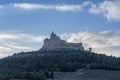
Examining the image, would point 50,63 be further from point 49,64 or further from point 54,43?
point 54,43

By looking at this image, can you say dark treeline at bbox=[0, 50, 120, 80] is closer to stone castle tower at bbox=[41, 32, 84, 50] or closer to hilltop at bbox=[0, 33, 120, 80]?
hilltop at bbox=[0, 33, 120, 80]

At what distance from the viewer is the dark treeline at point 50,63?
358 ft

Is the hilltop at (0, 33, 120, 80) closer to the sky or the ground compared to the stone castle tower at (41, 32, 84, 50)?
closer to the ground

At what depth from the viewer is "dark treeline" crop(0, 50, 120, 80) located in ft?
358

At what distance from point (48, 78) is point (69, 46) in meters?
57.3

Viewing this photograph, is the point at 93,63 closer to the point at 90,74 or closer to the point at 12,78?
the point at 90,74

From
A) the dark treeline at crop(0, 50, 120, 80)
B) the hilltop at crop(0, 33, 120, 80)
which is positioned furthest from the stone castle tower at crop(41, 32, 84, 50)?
the dark treeline at crop(0, 50, 120, 80)

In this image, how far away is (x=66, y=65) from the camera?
4614 inches

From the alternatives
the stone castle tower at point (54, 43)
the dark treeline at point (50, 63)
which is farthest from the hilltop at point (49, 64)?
the stone castle tower at point (54, 43)

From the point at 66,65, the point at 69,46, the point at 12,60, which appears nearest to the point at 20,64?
the point at 12,60

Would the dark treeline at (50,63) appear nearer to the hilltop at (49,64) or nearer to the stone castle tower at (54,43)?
the hilltop at (49,64)

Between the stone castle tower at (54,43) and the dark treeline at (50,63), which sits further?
the stone castle tower at (54,43)

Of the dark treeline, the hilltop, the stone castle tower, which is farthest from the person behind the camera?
the stone castle tower

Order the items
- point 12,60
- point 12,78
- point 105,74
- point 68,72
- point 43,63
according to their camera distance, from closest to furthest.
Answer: point 12,78
point 105,74
point 68,72
point 43,63
point 12,60
